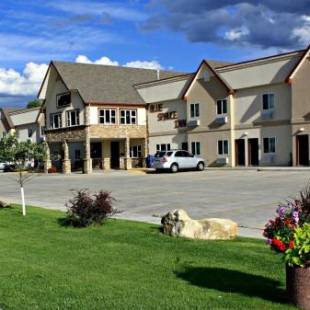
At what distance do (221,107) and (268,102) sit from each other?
5.09m

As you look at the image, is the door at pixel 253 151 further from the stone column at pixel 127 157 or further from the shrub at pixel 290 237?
the shrub at pixel 290 237

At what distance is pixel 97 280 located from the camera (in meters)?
8.25

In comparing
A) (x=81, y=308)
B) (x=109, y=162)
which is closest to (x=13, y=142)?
(x=81, y=308)

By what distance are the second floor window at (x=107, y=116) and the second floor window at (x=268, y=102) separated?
54.5ft

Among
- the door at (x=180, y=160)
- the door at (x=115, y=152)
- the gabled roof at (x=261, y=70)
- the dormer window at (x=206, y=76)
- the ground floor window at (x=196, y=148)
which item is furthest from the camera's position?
the door at (x=115, y=152)

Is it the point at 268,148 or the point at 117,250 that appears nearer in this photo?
the point at 117,250

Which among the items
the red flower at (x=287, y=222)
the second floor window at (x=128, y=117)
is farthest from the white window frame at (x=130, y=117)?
the red flower at (x=287, y=222)

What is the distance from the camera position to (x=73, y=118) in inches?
2313

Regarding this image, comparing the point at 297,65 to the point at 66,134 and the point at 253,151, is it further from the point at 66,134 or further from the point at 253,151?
the point at 66,134

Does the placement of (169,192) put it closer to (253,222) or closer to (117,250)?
(253,222)

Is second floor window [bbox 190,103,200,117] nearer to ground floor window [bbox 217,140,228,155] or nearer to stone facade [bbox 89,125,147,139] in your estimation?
ground floor window [bbox 217,140,228,155]

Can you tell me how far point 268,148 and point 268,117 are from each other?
7.85 feet

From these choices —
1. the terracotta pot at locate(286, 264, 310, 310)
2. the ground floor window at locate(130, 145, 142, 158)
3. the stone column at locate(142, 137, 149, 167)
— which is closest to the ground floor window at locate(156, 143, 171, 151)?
the stone column at locate(142, 137, 149, 167)

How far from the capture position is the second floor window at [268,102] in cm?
4520
